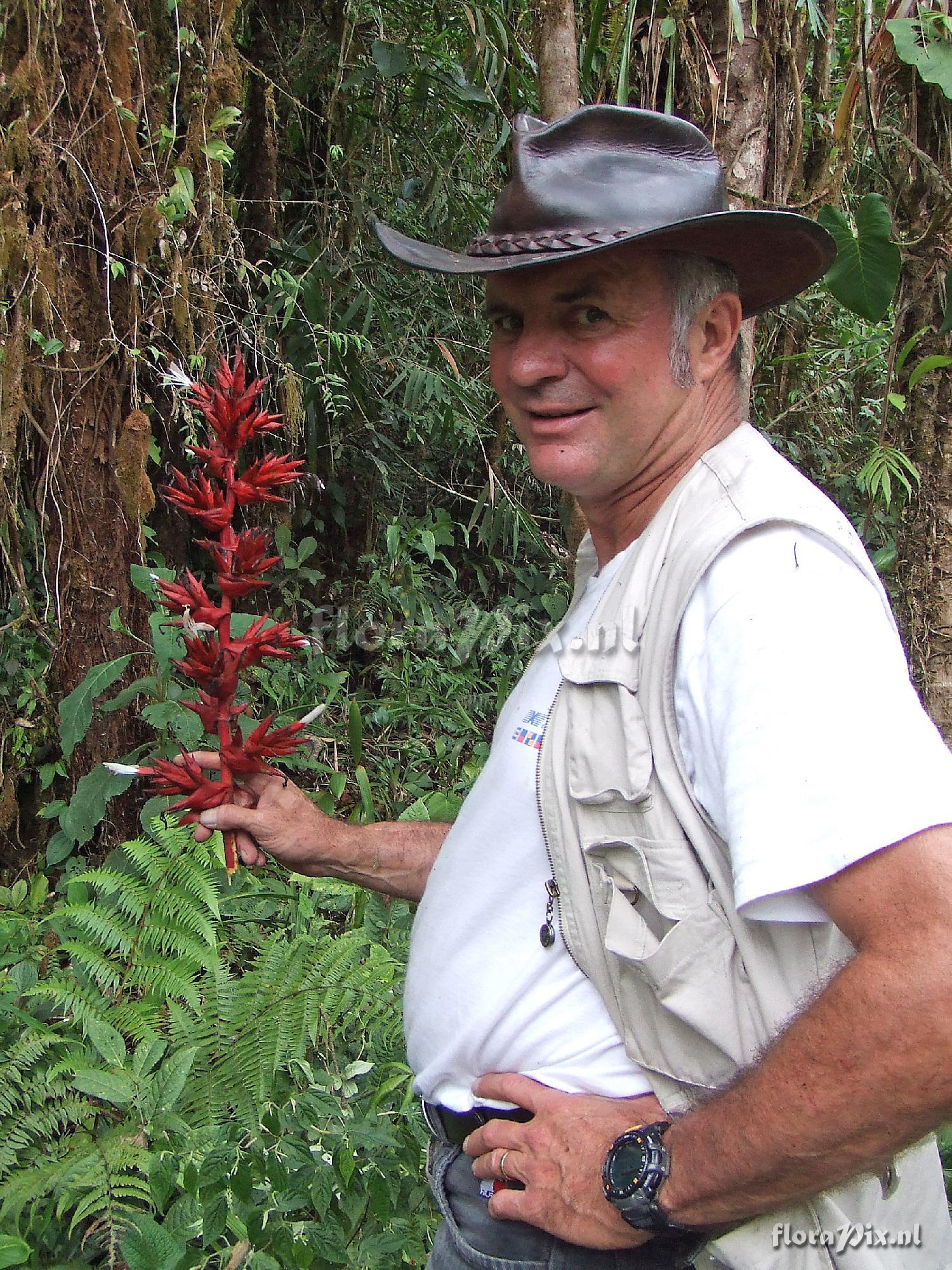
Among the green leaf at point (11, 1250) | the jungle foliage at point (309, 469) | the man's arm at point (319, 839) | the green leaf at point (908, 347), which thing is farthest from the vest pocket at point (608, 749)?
the green leaf at point (908, 347)

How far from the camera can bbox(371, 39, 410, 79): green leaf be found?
504cm

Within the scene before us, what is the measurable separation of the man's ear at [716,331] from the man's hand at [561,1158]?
1030 mm

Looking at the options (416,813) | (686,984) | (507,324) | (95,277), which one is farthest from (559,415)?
(95,277)

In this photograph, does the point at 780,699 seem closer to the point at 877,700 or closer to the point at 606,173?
the point at 877,700

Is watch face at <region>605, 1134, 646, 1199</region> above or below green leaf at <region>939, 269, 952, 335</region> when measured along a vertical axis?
below

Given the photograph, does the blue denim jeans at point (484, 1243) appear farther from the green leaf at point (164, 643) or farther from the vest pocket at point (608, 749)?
the green leaf at point (164, 643)

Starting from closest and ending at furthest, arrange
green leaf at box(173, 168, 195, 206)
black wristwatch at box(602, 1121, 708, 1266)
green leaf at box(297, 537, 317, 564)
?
1. black wristwatch at box(602, 1121, 708, 1266)
2. green leaf at box(173, 168, 195, 206)
3. green leaf at box(297, 537, 317, 564)

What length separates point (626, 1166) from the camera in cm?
130

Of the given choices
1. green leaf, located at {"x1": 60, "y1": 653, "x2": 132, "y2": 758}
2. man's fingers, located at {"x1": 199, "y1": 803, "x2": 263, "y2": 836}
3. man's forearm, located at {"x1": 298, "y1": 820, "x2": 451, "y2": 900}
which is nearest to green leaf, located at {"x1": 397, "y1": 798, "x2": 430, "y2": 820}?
green leaf, located at {"x1": 60, "y1": 653, "x2": 132, "y2": 758}

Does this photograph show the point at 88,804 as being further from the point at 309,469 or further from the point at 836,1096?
the point at 836,1096

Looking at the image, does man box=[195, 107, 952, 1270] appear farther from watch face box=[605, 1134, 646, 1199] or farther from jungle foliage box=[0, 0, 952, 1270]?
jungle foliage box=[0, 0, 952, 1270]

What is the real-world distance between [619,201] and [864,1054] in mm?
1153

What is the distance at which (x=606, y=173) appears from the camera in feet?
5.33

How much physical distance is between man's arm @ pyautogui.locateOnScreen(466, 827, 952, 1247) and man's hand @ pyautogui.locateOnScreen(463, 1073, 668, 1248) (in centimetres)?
10
